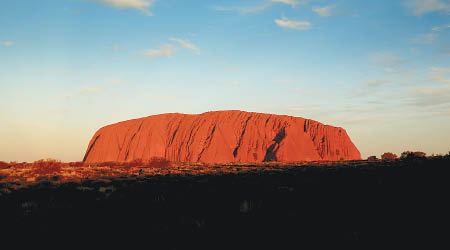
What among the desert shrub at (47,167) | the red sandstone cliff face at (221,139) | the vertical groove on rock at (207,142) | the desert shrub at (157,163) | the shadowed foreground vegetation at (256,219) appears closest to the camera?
the shadowed foreground vegetation at (256,219)

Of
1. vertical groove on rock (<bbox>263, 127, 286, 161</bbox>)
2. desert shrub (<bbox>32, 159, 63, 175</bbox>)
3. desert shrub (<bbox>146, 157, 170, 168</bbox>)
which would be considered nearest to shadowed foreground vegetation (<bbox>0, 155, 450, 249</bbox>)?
desert shrub (<bbox>32, 159, 63, 175</bbox>)

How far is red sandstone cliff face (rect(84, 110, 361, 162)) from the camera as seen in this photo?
284 feet

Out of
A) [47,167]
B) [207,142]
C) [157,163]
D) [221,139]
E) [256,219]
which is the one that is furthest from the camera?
[207,142]

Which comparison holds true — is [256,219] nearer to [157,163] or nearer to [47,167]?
[47,167]

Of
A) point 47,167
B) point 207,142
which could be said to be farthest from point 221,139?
point 47,167

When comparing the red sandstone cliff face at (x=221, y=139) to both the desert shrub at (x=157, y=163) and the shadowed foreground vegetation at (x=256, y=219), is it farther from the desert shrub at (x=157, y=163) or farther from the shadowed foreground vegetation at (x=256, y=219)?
the shadowed foreground vegetation at (x=256, y=219)

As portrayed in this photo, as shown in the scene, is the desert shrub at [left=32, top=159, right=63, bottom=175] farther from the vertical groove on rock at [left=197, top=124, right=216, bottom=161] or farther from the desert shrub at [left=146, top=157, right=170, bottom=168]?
the vertical groove on rock at [left=197, top=124, right=216, bottom=161]

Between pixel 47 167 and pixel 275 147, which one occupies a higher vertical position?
pixel 275 147

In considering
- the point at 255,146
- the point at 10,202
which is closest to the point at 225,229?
the point at 10,202

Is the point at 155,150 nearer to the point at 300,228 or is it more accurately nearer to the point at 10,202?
the point at 10,202

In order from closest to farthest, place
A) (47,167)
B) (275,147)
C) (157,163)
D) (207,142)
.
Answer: (47,167) < (157,163) < (275,147) < (207,142)

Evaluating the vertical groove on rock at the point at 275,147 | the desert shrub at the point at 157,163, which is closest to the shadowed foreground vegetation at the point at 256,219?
the desert shrub at the point at 157,163

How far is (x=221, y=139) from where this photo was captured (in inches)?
3553

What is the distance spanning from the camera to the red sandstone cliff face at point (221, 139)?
8650cm
